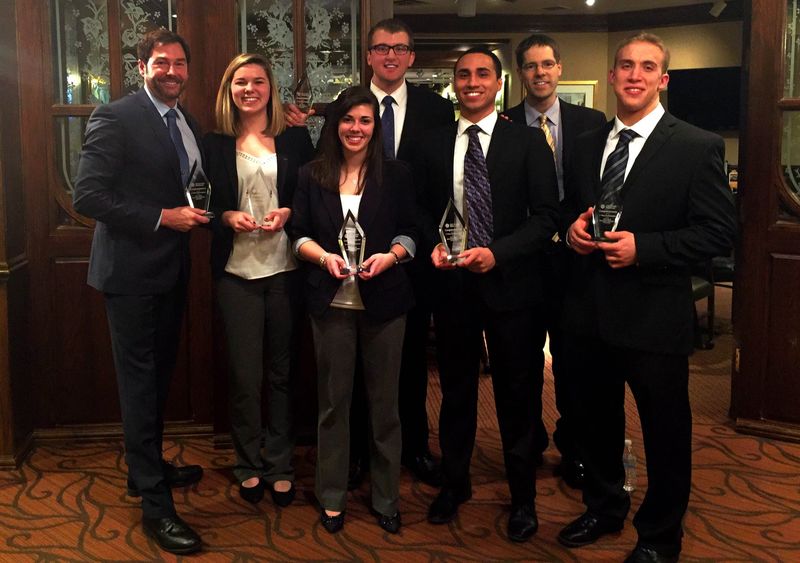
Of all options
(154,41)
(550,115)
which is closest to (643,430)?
(550,115)

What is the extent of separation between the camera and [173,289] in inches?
113

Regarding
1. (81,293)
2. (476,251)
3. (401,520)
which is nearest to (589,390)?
(476,251)

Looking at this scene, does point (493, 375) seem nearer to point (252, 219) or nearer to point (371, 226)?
point (371, 226)

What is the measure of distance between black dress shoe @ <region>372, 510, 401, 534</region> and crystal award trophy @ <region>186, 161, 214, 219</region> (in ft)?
3.95

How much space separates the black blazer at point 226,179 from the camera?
288 cm

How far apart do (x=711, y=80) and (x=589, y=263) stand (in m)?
7.44

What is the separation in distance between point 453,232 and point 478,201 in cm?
18

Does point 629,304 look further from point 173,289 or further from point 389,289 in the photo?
point 173,289

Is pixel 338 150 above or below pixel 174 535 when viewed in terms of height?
above

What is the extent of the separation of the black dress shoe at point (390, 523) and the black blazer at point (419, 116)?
1284 millimetres

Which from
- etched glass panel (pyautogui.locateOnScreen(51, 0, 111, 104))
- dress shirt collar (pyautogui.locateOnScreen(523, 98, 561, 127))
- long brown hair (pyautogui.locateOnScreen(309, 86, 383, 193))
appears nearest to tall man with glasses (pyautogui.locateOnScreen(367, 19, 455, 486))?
long brown hair (pyautogui.locateOnScreen(309, 86, 383, 193))

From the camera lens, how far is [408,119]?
3.09m

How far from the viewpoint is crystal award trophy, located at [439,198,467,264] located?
8.43 feet

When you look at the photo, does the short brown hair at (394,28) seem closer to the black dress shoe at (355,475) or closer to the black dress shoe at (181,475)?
the black dress shoe at (355,475)
